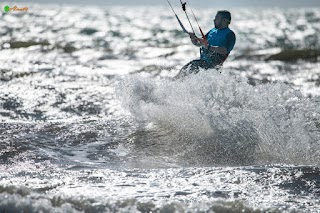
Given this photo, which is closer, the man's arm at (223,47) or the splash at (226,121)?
the splash at (226,121)

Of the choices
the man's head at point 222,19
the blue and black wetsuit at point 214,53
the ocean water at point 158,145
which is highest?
the man's head at point 222,19

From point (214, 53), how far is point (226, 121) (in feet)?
5.37

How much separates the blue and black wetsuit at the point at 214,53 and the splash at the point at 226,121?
365 millimetres

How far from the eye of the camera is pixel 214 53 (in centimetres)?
1034

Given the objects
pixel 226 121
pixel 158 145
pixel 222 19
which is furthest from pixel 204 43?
pixel 158 145

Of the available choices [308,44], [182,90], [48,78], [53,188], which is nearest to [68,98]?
[48,78]

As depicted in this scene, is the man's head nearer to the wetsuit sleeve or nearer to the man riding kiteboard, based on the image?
the man riding kiteboard

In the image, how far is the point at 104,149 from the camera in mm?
8805

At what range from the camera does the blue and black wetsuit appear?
10.2 metres

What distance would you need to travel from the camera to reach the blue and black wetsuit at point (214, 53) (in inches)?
400

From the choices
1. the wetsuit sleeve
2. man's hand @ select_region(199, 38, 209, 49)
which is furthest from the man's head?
man's hand @ select_region(199, 38, 209, 49)

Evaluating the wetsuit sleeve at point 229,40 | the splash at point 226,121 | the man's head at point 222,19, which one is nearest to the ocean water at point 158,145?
the splash at point 226,121

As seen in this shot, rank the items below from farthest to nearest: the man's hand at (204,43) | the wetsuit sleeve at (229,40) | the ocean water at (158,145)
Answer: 1. the wetsuit sleeve at (229,40)
2. the man's hand at (204,43)
3. the ocean water at (158,145)

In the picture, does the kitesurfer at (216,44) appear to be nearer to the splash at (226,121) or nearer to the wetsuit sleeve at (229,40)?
the wetsuit sleeve at (229,40)
